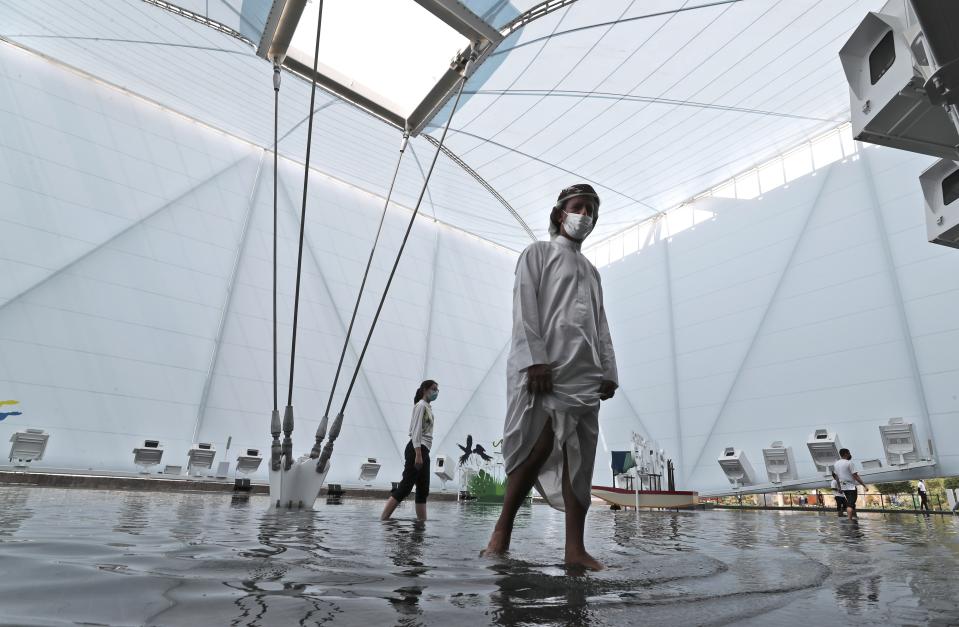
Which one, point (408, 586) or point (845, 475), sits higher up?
point (845, 475)

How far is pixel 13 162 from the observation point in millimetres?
15242

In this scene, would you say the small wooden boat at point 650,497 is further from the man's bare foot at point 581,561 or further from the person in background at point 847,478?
the man's bare foot at point 581,561

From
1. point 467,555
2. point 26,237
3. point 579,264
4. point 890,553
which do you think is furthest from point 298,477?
point 26,237

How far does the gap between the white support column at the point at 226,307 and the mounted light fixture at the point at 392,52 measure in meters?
11.1

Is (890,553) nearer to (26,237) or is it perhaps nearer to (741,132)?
(741,132)

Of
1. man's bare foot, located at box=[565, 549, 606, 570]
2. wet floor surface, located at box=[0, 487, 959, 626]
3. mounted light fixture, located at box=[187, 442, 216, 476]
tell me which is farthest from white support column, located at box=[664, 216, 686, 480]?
man's bare foot, located at box=[565, 549, 606, 570]

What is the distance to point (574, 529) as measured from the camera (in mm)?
2348

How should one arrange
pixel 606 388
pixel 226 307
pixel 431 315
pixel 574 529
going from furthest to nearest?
1. pixel 431 315
2. pixel 226 307
3. pixel 606 388
4. pixel 574 529

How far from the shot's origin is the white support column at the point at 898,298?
14703mm

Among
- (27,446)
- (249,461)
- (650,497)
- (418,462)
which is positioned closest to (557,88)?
(650,497)

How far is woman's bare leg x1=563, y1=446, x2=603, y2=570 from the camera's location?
7.18ft

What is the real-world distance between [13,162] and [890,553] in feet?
66.5

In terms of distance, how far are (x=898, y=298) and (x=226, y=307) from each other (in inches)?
817

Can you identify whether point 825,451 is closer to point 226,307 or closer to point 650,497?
point 650,497
